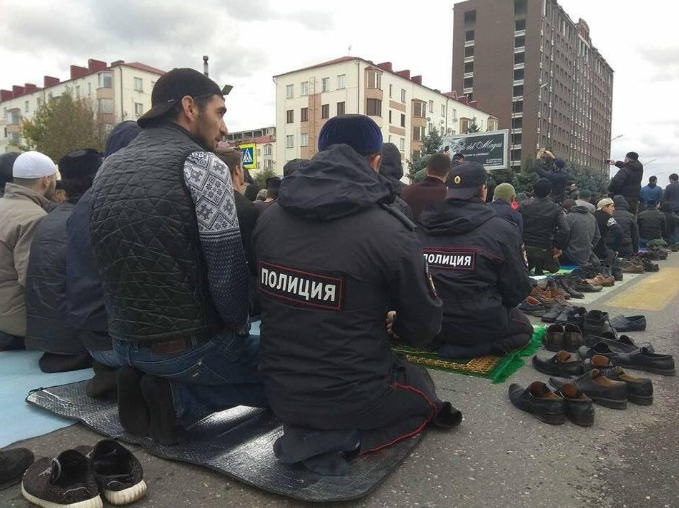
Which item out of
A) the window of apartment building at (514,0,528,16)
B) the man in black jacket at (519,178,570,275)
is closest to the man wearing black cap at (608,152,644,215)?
the man in black jacket at (519,178,570,275)

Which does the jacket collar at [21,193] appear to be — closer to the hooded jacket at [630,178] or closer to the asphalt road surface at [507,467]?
the asphalt road surface at [507,467]

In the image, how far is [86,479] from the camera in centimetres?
Result: 211

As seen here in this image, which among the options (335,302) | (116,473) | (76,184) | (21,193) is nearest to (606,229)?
(335,302)

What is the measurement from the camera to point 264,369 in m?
2.53

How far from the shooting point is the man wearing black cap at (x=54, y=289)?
3.74 metres

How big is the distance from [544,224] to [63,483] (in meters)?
7.58

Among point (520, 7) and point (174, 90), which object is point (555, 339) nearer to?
point (174, 90)

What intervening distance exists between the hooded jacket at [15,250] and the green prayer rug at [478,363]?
316 cm

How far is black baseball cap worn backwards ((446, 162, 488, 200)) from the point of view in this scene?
4227 millimetres

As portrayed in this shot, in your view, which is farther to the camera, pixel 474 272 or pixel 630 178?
pixel 630 178

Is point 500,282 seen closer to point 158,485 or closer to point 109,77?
point 158,485

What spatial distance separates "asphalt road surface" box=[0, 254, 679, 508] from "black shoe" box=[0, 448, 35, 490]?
49 millimetres

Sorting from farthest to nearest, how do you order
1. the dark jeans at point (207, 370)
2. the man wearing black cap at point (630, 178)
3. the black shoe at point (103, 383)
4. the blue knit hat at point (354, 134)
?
the man wearing black cap at point (630, 178)
the black shoe at point (103, 383)
the blue knit hat at point (354, 134)
the dark jeans at point (207, 370)

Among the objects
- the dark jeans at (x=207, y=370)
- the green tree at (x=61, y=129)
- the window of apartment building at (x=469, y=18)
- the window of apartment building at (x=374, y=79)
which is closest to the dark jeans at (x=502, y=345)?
the dark jeans at (x=207, y=370)
